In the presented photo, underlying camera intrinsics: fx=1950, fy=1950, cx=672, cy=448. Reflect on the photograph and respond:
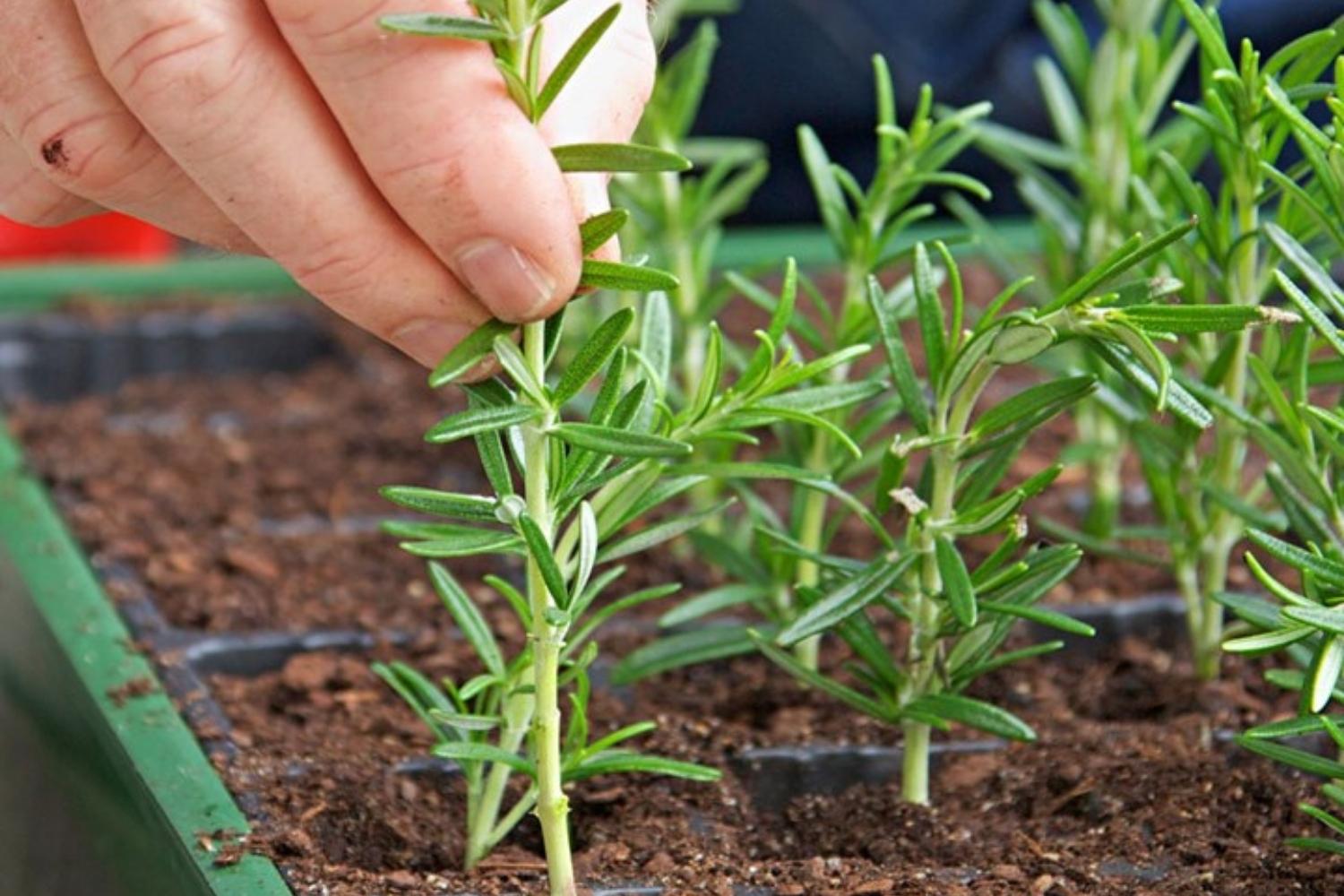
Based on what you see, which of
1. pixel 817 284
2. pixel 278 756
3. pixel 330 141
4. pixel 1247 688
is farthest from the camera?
pixel 817 284

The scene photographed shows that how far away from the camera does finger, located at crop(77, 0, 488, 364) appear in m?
0.84

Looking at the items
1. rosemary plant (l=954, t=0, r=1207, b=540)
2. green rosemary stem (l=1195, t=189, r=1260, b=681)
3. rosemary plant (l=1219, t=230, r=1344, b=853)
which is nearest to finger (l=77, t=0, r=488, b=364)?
rosemary plant (l=1219, t=230, r=1344, b=853)

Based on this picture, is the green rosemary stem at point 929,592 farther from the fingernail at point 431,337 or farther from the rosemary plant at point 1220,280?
the fingernail at point 431,337

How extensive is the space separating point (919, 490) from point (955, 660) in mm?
99

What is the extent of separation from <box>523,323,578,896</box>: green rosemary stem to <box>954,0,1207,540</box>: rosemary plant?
23.6 inches

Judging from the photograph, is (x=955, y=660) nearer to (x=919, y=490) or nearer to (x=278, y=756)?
(x=919, y=490)

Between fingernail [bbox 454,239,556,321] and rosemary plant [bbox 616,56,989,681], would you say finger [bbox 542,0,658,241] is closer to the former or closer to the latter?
fingernail [bbox 454,239,556,321]

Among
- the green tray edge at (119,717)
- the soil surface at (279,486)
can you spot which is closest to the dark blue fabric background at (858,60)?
the soil surface at (279,486)

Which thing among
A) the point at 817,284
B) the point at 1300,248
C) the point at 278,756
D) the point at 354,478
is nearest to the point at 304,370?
the point at 354,478

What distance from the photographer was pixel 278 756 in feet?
3.78

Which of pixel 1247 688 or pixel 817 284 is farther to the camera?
pixel 817 284

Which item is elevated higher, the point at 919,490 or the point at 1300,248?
the point at 1300,248

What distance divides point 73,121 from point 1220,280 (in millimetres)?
680

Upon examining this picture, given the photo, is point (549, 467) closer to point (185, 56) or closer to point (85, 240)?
point (185, 56)
